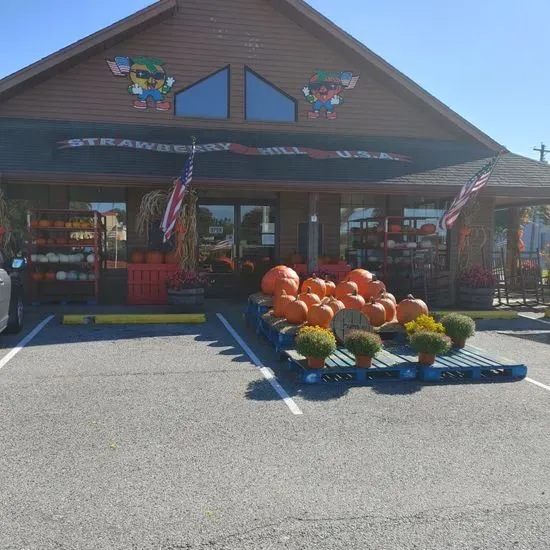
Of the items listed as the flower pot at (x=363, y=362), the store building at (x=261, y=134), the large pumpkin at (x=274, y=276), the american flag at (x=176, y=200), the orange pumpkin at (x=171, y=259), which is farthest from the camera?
the store building at (x=261, y=134)

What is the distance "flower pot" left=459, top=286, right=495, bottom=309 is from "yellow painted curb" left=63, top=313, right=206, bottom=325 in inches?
243

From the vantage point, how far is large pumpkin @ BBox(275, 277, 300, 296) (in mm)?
9047

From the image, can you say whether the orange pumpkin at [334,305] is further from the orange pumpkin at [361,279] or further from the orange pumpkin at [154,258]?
the orange pumpkin at [154,258]

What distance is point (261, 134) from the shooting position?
14008mm

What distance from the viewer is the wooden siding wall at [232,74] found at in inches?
525

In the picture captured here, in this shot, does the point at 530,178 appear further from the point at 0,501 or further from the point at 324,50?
the point at 0,501

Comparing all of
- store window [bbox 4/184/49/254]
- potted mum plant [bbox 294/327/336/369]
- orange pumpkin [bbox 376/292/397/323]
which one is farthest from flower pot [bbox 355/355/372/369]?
store window [bbox 4/184/49/254]

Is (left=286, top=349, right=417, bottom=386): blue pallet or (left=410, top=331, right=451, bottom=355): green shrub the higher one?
(left=410, top=331, right=451, bottom=355): green shrub

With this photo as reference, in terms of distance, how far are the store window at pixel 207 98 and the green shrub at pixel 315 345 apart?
9282mm

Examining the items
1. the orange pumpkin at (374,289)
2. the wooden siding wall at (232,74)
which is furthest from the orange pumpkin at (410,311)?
the wooden siding wall at (232,74)

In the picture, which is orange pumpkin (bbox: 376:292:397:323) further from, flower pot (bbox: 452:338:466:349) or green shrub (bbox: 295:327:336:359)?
green shrub (bbox: 295:327:336:359)

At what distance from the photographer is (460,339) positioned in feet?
24.4

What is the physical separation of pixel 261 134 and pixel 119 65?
392 cm

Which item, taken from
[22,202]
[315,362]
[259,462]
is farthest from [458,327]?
[22,202]
